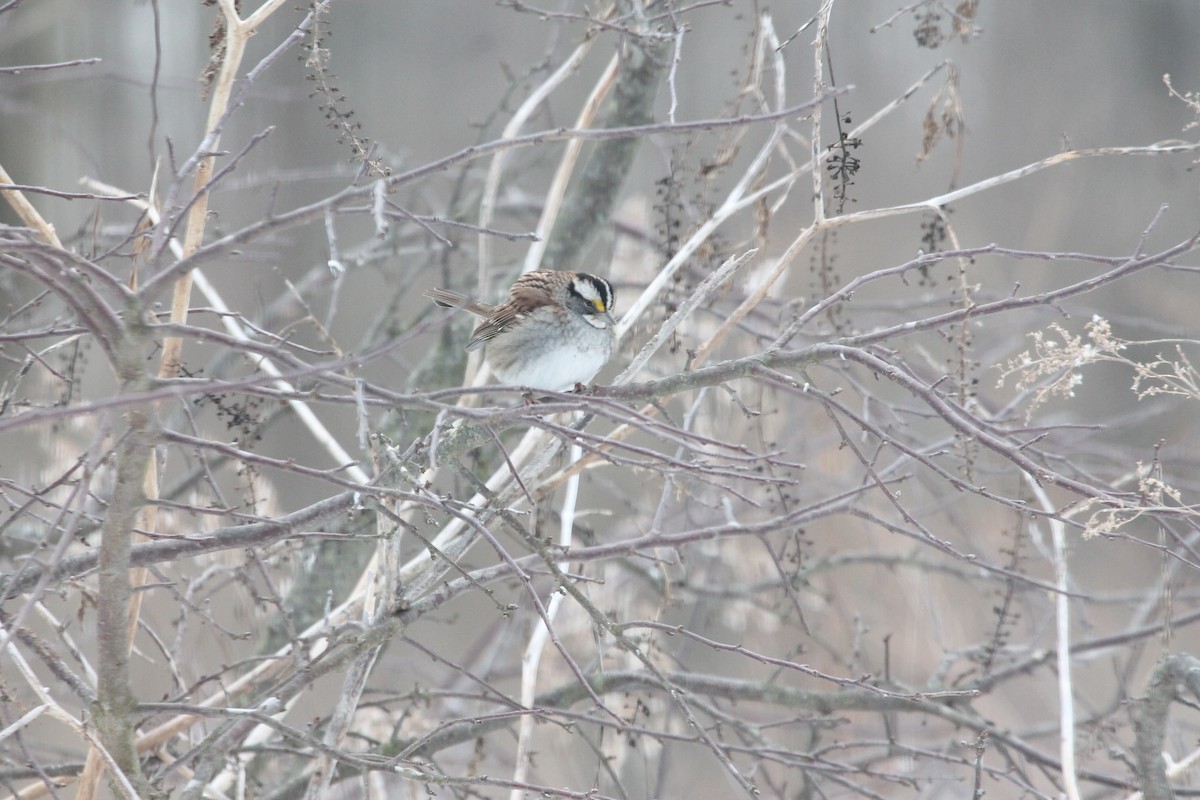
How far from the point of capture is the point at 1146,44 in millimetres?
9586

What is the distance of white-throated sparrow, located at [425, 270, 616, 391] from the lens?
11.2ft

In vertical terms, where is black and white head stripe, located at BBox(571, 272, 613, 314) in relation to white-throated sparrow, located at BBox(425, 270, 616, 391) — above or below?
above

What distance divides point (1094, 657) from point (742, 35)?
22.7 feet

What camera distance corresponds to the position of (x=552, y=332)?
341 cm

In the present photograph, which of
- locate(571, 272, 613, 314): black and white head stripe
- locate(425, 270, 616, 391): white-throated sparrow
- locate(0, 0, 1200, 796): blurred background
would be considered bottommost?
locate(425, 270, 616, 391): white-throated sparrow

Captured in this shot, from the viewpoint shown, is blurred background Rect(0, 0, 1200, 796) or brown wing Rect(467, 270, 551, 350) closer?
brown wing Rect(467, 270, 551, 350)

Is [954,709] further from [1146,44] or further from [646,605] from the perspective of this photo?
[1146,44]

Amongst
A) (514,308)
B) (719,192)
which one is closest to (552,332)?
(514,308)

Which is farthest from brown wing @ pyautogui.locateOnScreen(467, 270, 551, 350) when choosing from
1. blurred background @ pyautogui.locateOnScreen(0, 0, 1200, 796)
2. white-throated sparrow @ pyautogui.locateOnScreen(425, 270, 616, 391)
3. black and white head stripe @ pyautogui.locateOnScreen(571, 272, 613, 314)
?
blurred background @ pyautogui.locateOnScreen(0, 0, 1200, 796)

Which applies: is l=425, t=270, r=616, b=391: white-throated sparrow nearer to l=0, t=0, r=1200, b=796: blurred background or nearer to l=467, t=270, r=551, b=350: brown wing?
l=467, t=270, r=551, b=350: brown wing

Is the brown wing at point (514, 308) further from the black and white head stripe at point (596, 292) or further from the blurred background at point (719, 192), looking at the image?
the blurred background at point (719, 192)

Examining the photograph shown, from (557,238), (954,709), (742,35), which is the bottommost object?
(954,709)

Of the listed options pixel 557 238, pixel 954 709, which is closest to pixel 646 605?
pixel 557 238

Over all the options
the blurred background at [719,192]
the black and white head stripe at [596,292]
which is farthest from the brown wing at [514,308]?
the blurred background at [719,192]
